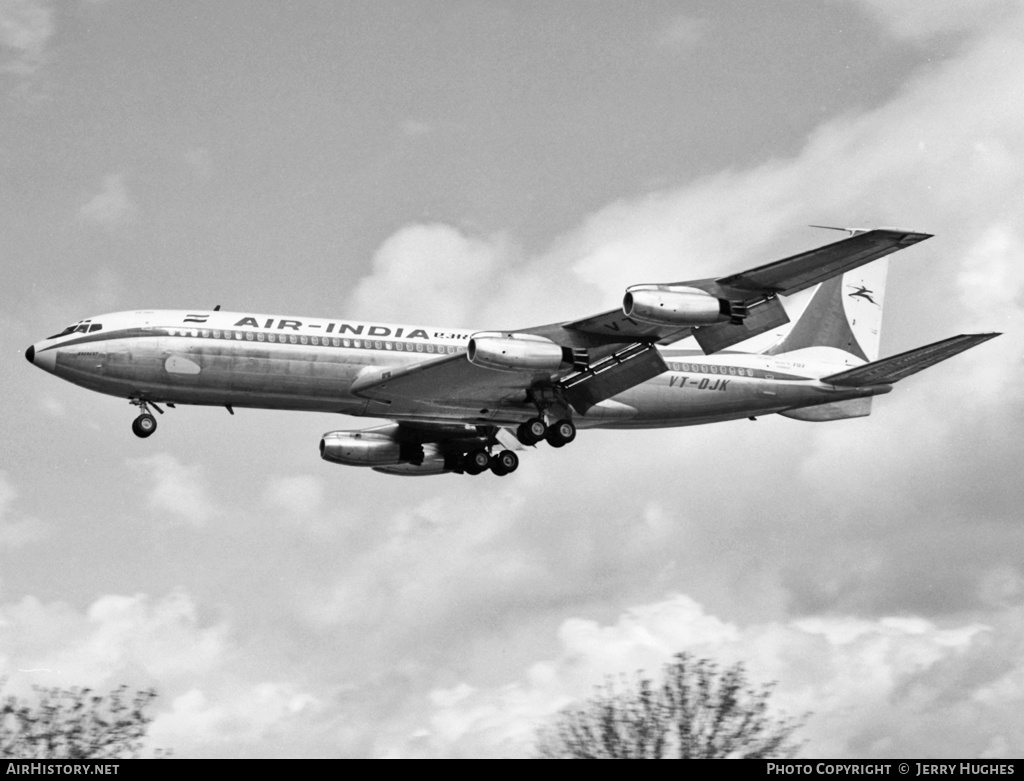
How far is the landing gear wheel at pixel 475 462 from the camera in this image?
5188 cm

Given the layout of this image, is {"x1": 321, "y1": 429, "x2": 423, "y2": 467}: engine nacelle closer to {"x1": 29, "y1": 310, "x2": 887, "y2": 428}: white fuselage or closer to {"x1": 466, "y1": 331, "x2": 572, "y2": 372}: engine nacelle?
{"x1": 29, "y1": 310, "x2": 887, "y2": 428}: white fuselage

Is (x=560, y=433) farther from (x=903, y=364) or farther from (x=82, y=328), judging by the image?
(x=82, y=328)

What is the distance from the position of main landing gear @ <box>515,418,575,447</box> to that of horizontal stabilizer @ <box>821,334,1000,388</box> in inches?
400

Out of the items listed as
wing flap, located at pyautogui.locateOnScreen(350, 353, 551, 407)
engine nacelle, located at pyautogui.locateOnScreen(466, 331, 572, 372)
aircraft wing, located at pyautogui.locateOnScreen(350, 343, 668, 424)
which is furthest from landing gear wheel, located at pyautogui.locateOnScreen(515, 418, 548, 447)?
engine nacelle, located at pyautogui.locateOnScreen(466, 331, 572, 372)

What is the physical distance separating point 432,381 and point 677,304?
349 inches

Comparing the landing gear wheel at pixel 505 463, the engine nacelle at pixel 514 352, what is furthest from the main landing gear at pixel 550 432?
the landing gear wheel at pixel 505 463

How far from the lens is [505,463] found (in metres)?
51.2

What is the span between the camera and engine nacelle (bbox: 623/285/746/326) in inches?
1577

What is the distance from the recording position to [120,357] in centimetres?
4291

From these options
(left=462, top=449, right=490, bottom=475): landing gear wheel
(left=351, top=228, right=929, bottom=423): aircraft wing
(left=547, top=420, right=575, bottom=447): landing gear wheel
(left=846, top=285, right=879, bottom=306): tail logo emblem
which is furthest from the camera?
(left=846, top=285, right=879, bottom=306): tail logo emblem
